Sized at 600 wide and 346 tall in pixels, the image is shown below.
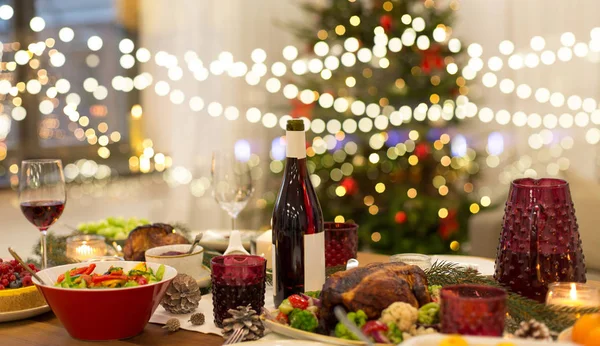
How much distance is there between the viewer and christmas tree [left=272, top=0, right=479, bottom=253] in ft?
12.0

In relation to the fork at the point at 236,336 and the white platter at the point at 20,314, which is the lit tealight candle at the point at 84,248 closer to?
the white platter at the point at 20,314

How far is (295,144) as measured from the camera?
126 centimetres

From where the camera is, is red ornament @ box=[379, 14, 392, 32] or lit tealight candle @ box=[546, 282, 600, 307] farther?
red ornament @ box=[379, 14, 392, 32]

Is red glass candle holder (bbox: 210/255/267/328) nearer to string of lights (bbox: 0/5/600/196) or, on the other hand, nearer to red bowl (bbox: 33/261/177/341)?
red bowl (bbox: 33/261/177/341)

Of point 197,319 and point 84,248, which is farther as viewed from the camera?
point 84,248

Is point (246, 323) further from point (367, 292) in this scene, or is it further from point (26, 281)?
point (26, 281)

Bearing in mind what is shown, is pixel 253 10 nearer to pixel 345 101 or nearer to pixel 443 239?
pixel 345 101

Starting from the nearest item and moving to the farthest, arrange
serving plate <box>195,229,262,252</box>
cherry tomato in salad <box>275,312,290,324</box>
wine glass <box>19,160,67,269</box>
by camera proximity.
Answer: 1. cherry tomato in salad <box>275,312,290,324</box>
2. wine glass <box>19,160,67,269</box>
3. serving plate <box>195,229,262,252</box>

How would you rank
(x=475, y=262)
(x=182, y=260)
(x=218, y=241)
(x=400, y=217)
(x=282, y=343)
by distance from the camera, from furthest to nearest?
(x=400, y=217)
(x=218, y=241)
(x=475, y=262)
(x=182, y=260)
(x=282, y=343)

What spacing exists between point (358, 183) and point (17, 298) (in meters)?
2.62

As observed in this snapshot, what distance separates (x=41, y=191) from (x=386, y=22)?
8.39ft

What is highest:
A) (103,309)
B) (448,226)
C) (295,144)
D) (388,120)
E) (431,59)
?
(431,59)

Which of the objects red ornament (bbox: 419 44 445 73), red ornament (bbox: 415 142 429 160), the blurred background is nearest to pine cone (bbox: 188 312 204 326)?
the blurred background

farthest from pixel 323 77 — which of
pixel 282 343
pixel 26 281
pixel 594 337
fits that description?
pixel 594 337
